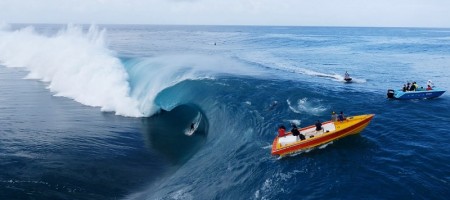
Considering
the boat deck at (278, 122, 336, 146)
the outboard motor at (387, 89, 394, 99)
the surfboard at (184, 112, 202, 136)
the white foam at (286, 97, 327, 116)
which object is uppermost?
the outboard motor at (387, 89, 394, 99)

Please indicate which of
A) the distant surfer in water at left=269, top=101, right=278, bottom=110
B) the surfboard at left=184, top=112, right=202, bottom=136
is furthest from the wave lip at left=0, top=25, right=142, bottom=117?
the distant surfer in water at left=269, top=101, right=278, bottom=110

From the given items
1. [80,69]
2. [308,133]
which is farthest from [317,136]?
[80,69]

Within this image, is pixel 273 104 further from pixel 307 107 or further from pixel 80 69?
pixel 80 69

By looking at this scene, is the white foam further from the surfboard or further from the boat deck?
the surfboard

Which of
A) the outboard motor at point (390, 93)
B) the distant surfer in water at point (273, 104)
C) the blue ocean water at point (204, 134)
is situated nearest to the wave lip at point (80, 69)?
the blue ocean water at point (204, 134)

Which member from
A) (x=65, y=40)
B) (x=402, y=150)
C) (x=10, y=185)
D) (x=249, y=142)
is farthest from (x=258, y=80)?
(x=65, y=40)

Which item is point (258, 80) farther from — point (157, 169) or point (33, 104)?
point (33, 104)
